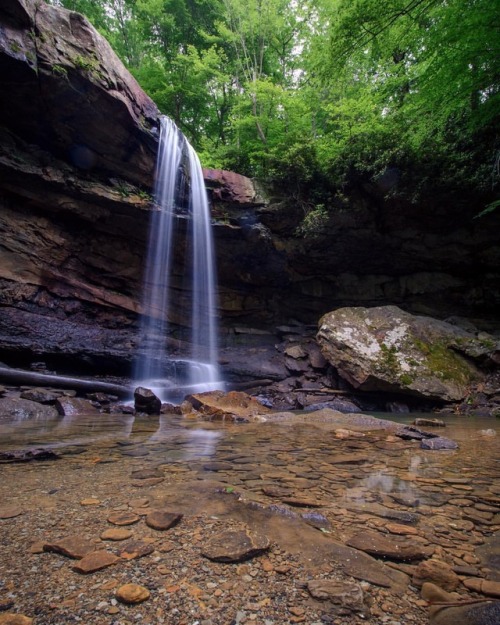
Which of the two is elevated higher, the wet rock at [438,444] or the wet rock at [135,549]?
the wet rock at [438,444]

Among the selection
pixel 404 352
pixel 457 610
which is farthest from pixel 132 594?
pixel 404 352

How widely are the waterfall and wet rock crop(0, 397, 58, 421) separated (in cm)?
337

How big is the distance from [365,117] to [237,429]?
11076mm

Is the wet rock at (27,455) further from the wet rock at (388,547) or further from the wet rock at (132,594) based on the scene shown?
the wet rock at (388,547)

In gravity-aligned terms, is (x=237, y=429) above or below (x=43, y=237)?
below

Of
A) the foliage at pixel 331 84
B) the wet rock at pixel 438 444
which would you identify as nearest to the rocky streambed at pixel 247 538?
the wet rock at pixel 438 444

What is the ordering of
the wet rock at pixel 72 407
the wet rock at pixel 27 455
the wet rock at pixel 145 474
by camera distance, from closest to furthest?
the wet rock at pixel 145 474 < the wet rock at pixel 27 455 < the wet rock at pixel 72 407

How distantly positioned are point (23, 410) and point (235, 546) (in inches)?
253

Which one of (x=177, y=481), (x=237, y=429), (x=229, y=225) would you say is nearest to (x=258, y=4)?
(x=229, y=225)

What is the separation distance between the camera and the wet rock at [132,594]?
3.59 feet

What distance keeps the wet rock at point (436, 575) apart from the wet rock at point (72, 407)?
669cm

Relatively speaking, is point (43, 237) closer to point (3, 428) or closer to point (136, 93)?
point (136, 93)

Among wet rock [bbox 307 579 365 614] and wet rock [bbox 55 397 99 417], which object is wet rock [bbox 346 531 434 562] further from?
wet rock [bbox 55 397 99 417]

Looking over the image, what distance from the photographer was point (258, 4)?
1481 centimetres
